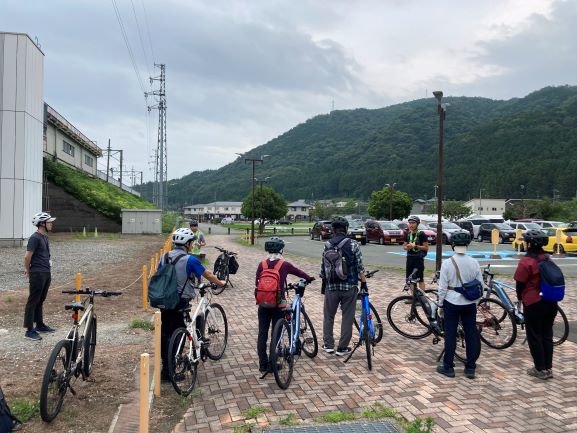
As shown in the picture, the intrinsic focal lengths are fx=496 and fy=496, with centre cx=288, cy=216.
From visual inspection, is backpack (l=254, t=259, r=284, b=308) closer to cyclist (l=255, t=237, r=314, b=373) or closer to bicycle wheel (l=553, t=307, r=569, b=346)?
cyclist (l=255, t=237, r=314, b=373)

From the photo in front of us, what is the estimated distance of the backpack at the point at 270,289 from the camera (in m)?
5.36

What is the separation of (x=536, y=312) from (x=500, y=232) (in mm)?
27068

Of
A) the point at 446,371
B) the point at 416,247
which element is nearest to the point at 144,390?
the point at 446,371

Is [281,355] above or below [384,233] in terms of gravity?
A: below

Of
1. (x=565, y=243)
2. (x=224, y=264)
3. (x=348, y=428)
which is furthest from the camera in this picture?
(x=565, y=243)

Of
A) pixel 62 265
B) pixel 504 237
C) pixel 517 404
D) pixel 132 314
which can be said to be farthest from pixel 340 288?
pixel 504 237

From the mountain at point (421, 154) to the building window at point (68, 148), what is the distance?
840 inches

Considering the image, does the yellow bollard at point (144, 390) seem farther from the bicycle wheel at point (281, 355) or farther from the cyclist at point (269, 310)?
the cyclist at point (269, 310)

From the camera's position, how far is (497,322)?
268 inches

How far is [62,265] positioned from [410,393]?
15.0 meters

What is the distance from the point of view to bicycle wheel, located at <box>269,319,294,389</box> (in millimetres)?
5129

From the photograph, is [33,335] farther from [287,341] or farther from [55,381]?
[287,341]

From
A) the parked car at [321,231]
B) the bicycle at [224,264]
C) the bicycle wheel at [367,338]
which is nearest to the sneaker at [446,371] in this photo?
Result: the bicycle wheel at [367,338]

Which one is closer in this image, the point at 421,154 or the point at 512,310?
the point at 512,310
